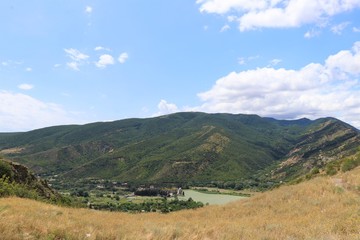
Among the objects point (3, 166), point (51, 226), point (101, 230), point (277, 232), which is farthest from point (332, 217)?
point (3, 166)

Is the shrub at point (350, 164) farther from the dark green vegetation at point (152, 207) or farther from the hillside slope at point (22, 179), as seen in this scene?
the dark green vegetation at point (152, 207)

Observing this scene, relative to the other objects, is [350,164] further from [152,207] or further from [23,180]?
[152,207]

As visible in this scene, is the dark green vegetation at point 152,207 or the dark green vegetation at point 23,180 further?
the dark green vegetation at point 152,207

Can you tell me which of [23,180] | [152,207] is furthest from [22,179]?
[152,207]

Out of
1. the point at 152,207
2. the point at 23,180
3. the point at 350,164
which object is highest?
the point at 350,164

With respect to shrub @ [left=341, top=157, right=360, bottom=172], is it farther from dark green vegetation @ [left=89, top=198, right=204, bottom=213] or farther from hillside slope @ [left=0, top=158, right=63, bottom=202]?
dark green vegetation @ [left=89, top=198, right=204, bottom=213]

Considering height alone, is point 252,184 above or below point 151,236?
below

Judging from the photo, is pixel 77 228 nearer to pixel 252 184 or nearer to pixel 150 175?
pixel 252 184

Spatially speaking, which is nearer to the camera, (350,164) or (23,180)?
(23,180)

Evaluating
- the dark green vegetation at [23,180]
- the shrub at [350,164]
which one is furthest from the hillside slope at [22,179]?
the shrub at [350,164]

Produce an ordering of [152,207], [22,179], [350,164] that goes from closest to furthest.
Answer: [22,179]
[350,164]
[152,207]

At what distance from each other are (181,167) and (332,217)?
18623 centimetres

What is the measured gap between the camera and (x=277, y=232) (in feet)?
32.9

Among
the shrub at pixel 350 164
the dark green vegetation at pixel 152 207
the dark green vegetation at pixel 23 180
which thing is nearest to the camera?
the dark green vegetation at pixel 23 180
